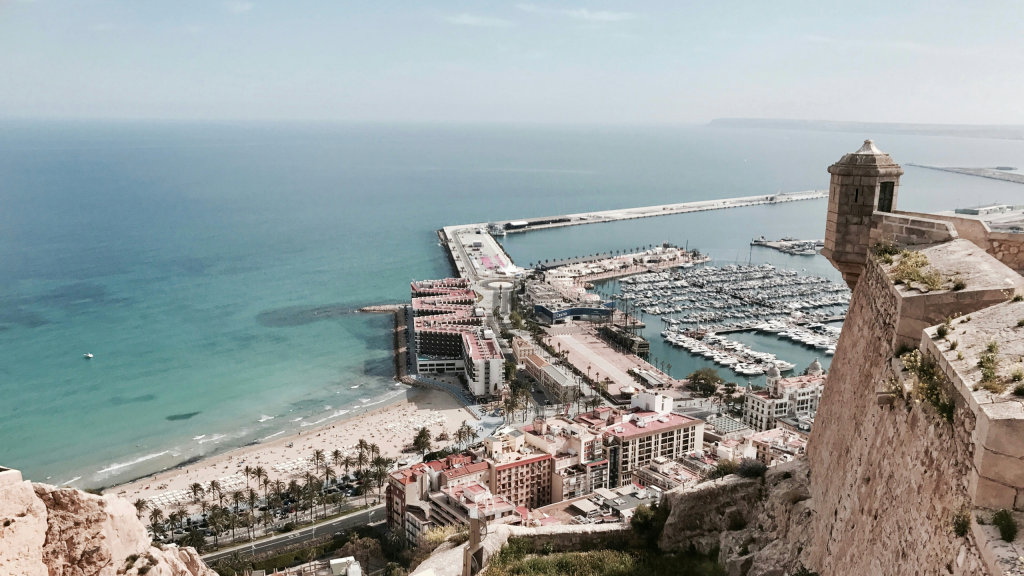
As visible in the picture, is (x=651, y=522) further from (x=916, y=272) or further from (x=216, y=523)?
(x=216, y=523)

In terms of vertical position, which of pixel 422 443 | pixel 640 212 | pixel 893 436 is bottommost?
pixel 422 443

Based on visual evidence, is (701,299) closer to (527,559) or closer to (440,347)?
(440,347)

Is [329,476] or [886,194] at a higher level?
[886,194]

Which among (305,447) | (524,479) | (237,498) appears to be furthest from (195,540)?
(524,479)

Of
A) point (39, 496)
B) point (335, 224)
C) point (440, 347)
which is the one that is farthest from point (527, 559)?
point (335, 224)

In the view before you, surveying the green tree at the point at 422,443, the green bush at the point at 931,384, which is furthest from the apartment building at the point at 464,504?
the green bush at the point at 931,384

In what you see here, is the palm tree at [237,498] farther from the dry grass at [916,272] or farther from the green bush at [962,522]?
the green bush at [962,522]
